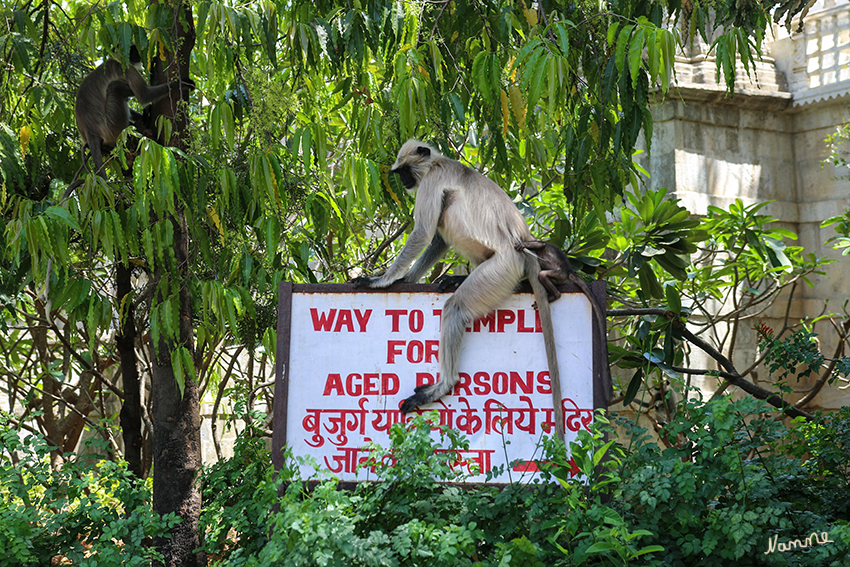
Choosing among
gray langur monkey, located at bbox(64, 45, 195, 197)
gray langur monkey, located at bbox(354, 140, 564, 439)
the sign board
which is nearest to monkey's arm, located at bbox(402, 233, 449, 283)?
gray langur monkey, located at bbox(354, 140, 564, 439)

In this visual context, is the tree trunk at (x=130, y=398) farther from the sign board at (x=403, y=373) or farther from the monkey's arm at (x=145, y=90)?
the sign board at (x=403, y=373)

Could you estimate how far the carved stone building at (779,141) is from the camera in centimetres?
780

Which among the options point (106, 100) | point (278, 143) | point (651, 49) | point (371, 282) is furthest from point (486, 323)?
point (106, 100)

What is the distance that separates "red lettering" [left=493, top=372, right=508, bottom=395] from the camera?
272 centimetres

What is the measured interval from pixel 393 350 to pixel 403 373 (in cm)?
9

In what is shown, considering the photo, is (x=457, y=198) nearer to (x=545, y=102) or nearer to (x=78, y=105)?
(x=545, y=102)

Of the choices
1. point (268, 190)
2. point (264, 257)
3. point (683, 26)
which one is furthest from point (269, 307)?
point (683, 26)

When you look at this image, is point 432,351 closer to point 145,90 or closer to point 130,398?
point 145,90

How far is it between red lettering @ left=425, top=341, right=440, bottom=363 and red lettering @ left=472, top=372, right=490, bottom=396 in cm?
15

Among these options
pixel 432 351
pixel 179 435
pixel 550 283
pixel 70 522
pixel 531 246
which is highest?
pixel 531 246

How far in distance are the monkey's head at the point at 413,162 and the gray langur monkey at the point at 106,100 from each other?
4.25 ft

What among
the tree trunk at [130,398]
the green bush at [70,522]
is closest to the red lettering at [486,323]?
the green bush at [70,522]

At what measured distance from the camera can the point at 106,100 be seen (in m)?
4.18

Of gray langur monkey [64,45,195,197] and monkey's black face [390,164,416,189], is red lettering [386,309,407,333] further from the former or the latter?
gray langur monkey [64,45,195,197]
